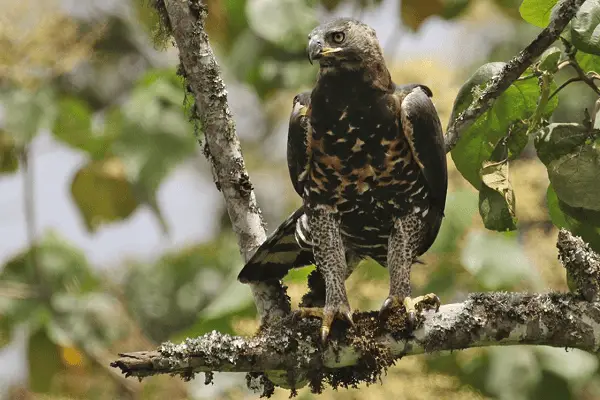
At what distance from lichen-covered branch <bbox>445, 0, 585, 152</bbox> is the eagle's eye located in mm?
484

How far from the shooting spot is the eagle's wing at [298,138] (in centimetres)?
304

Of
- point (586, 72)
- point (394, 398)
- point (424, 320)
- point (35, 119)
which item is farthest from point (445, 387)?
point (35, 119)

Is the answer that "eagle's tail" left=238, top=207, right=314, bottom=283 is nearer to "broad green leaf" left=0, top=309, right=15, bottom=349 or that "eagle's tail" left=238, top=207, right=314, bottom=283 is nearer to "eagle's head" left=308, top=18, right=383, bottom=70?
"eagle's head" left=308, top=18, right=383, bottom=70

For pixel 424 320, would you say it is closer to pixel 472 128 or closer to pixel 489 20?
pixel 472 128

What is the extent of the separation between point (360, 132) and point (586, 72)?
72cm

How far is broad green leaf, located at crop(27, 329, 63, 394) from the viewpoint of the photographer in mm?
5008

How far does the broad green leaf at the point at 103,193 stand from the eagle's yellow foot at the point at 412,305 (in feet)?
7.36

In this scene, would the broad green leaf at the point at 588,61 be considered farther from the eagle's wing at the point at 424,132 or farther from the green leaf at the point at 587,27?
the eagle's wing at the point at 424,132

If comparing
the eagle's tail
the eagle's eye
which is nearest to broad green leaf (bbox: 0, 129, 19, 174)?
the eagle's tail

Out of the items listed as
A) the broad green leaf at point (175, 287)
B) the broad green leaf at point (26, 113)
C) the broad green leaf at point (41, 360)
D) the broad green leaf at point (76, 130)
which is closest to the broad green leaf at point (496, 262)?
the broad green leaf at point (76, 130)

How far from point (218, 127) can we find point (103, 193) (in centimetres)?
212

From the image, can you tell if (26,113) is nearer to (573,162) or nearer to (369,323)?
(369,323)

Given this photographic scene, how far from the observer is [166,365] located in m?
2.29

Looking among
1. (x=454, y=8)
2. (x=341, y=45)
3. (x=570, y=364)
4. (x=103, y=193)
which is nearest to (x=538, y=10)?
(x=341, y=45)
